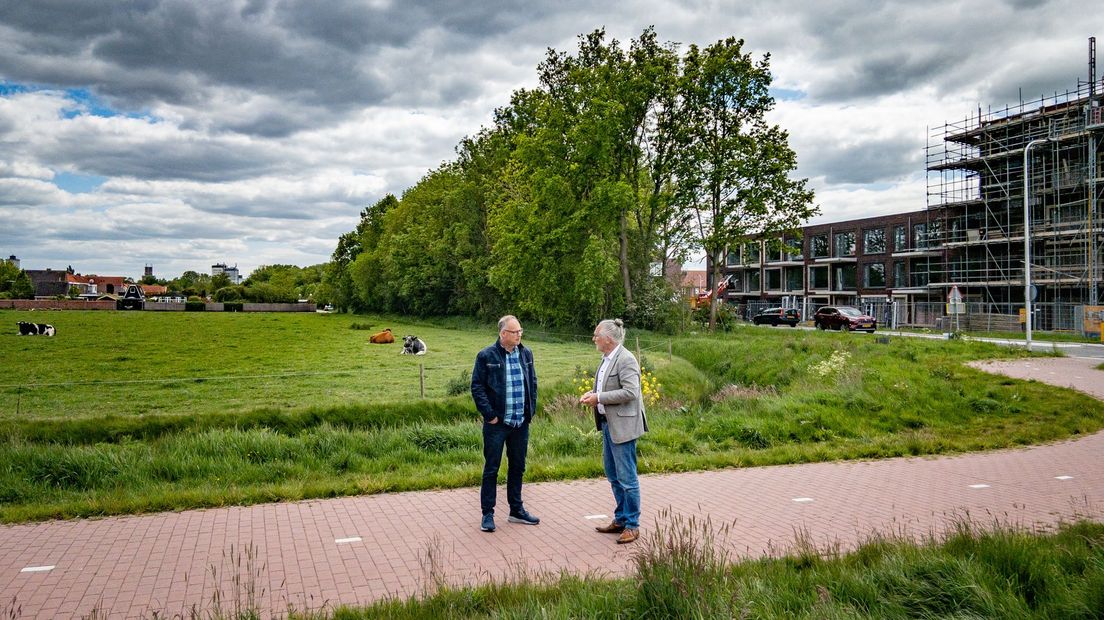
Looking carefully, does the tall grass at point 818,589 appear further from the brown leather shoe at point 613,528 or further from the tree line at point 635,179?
the tree line at point 635,179

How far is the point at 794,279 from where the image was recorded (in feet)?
239

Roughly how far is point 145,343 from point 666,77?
26.7m

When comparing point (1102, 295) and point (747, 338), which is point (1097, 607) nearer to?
point (747, 338)

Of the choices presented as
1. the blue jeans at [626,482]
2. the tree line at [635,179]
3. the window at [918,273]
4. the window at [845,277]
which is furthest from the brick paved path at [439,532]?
the window at [845,277]

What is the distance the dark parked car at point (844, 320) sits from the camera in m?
44.0

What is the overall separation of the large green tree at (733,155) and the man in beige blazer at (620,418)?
1113 inches

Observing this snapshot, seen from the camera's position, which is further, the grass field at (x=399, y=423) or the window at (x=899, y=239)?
the window at (x=899, y=239)

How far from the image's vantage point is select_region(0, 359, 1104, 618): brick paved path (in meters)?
5.20

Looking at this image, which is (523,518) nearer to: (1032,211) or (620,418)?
(620,418)

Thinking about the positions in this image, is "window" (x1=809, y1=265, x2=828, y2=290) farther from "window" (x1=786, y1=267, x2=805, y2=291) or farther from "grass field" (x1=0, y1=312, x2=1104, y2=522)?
"grass field" (x1=0, y1=312, x2=1104, y2=522)

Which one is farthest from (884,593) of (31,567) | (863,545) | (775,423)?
(775,423)

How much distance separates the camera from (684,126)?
35125 millimetres

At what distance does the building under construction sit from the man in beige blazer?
38188 mm

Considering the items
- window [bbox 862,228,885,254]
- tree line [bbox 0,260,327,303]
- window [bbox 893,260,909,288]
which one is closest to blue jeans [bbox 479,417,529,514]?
window [bbox 893,260,909,288]
